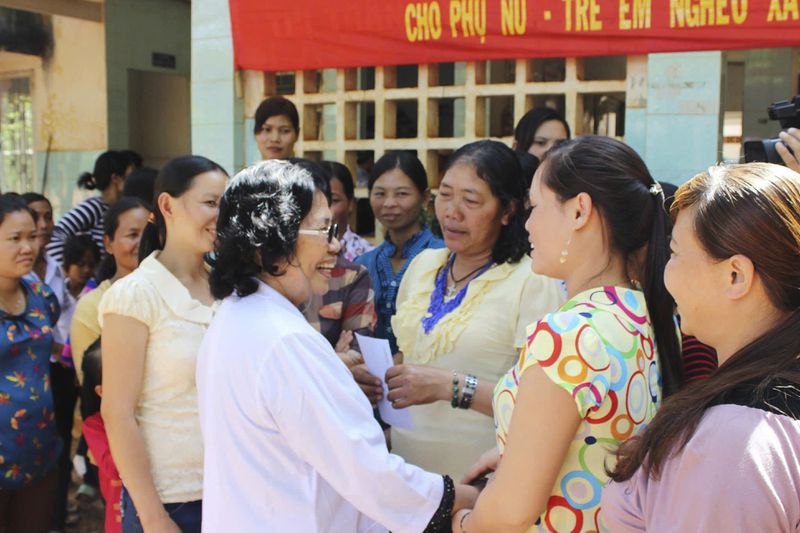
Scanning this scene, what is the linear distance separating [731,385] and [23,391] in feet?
8.28

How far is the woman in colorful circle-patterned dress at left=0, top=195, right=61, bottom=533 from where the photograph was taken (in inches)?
109

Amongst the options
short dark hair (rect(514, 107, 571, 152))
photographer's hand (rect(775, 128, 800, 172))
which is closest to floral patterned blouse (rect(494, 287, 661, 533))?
photographer's hand (rect(775, 128, 800, 172))

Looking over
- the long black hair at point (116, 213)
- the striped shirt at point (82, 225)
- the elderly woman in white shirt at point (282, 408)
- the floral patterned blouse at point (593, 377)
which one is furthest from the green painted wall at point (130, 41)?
the floral patterned blouse at point (593, 377)

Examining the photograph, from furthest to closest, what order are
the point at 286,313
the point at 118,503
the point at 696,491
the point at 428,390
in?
1. the point at 118,503
2. the point at 428,390
3. the point at 286,313
4. the point at 696,491

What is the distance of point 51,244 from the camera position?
4316 mm

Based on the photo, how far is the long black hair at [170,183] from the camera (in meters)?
2.15

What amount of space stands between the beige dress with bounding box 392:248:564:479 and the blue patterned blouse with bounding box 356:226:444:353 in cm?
54

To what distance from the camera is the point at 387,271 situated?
2979 millimetres

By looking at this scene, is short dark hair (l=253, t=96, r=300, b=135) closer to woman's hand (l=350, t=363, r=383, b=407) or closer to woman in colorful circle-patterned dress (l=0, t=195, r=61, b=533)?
woman in colorful circle-patterned dress (l=0, t=195, r=61, b=533)

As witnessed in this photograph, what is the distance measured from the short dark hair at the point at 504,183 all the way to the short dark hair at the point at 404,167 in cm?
91

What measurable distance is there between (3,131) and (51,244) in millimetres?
4089

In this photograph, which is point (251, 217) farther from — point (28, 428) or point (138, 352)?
point (28, 428)

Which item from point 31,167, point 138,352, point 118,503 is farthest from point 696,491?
point 31,167

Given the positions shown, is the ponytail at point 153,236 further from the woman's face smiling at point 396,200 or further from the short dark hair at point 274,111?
the short dark hair at point 274,111
